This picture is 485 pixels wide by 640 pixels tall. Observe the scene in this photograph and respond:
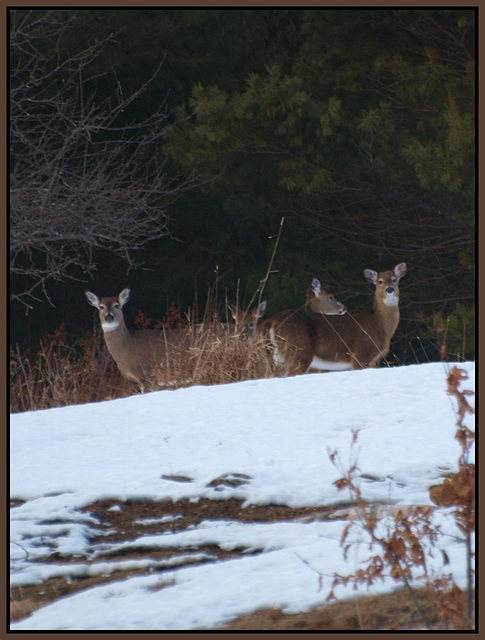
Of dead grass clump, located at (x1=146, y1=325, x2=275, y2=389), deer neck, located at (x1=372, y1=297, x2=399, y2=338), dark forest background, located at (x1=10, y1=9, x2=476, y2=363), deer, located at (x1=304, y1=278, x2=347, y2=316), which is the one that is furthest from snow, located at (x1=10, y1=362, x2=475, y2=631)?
deer, located at (x1=304, y1=278, x2=347, y2=316)

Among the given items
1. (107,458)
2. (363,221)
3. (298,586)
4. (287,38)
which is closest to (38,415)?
(107,458)

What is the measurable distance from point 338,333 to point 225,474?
7.35m

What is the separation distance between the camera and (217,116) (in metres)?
14.0

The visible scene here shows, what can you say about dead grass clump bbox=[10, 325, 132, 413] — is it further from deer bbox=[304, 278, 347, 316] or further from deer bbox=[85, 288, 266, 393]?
deer bbox=[304, 278, 347, 316]

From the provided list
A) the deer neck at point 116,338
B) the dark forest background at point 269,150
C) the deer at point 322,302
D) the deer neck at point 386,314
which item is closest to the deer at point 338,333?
the deer neck at point 386,314

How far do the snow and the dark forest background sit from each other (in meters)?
6.17

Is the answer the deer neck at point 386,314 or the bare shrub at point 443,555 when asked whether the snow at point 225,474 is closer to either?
the bare shrub at point 443,555

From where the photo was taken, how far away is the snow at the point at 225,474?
3.53 meters

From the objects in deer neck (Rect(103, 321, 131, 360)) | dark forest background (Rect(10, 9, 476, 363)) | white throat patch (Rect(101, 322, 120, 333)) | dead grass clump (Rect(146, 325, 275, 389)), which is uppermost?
dark forest background (Rect(10, 9, 476, 363))

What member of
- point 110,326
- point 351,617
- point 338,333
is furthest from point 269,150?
point 351,617

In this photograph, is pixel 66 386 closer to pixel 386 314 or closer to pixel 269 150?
pixel 386 314

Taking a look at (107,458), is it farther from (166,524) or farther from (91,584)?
(91,584)

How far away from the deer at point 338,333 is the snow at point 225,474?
4.51 m

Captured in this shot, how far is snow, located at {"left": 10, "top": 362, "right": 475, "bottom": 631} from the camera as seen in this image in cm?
353
